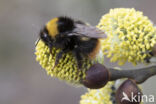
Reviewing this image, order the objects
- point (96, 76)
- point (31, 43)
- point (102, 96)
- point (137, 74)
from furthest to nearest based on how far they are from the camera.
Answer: point (31, 43), point (102, 96), point (137, 74), point (96, 76)

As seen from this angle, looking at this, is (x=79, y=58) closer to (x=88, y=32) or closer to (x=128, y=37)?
(x=88, y=32)

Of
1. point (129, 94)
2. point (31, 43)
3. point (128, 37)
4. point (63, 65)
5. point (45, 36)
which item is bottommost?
point (129, 94)

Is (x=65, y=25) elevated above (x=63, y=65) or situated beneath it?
elevated above

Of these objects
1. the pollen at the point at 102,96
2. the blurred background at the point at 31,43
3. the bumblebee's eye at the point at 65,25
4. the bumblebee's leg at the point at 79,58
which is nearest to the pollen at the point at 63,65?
the bumblebee's leg at the point at 79,58

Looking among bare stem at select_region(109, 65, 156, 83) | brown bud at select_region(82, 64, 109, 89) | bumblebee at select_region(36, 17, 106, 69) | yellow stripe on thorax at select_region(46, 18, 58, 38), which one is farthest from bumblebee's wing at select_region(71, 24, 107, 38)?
bare stem at select_region(109, 65, 156, 83)

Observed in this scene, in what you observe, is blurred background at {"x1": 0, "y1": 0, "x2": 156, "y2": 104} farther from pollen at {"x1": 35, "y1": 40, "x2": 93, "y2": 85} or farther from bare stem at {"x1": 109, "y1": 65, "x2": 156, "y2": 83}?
pollen at {"x1": 35, "y1": 40, "x2": 93, "y2": 85}

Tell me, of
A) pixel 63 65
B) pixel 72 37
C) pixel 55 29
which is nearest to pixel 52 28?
pixel 55 29
